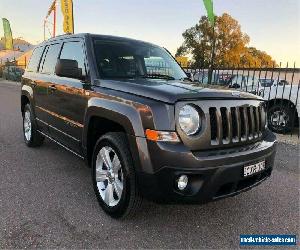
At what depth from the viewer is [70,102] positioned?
4.36m

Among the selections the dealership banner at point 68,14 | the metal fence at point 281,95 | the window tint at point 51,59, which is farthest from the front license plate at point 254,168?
the dealership banner at point 68,14

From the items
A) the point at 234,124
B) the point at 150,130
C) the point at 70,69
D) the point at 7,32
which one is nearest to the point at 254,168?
the point at 234,124

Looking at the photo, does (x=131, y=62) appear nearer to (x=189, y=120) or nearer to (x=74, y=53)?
(x=74, y=53)

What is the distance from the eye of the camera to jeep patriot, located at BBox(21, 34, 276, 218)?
302cm

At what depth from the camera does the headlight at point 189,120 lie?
3.07 metres

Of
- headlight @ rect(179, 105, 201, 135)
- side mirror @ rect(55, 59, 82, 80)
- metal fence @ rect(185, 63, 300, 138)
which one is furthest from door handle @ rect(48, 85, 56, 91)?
metal fence @ rect(185, 63, 300, 138)

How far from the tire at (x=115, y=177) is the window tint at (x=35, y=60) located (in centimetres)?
285

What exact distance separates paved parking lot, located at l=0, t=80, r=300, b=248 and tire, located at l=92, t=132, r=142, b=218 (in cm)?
16

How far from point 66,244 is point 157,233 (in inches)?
32.9

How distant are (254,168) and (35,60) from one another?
433 cm

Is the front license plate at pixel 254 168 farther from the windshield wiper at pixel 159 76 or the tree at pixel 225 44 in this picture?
the tree at pixel 225 44

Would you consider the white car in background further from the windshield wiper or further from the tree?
the tree

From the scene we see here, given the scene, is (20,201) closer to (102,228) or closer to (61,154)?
(102,228)

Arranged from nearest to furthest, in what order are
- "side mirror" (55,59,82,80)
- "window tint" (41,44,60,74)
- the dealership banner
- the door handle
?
1. "side mirror" (55,59,82,80)
2. the door handle
3. "window tint" (41,44,60,74)
4. the dealership banner
